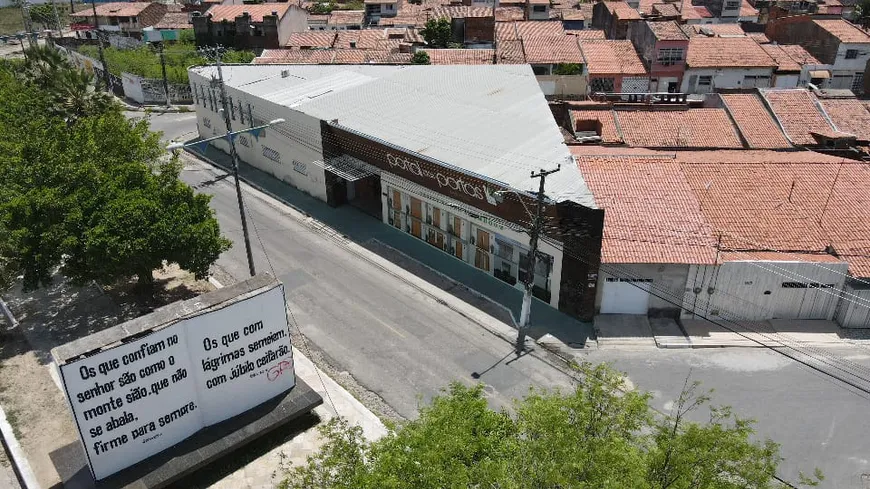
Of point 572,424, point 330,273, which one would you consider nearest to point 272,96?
point 330,273

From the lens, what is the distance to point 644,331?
94.2 ft

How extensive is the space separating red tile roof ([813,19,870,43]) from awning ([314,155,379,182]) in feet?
163

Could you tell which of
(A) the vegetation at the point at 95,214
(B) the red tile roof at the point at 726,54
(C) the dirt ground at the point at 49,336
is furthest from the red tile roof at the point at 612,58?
(C) the dirt ground at the point at 49,336

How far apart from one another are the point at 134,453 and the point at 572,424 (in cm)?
1360

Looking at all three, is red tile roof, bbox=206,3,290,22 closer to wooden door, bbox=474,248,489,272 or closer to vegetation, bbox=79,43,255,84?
vegetation, bbox=79,43,255,84

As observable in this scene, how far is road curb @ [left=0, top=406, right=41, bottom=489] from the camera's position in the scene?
2066 centimetres

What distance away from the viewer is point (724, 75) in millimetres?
59031

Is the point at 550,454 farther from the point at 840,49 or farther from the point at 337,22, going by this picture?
the point at 337,22

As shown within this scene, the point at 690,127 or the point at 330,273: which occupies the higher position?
the point at 690,127

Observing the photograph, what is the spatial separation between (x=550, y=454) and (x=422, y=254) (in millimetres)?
22079

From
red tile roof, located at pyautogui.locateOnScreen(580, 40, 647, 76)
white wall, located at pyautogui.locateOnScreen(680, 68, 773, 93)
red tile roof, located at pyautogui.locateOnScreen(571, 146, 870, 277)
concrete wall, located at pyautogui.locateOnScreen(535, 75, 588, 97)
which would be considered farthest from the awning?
white wall, located at pyautogui.locateOnScreen(680, 68, 773, 93)

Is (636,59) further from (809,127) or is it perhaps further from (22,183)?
(22,183)

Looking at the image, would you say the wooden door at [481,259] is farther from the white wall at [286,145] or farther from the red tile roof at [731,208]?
the white wall at [286,145]

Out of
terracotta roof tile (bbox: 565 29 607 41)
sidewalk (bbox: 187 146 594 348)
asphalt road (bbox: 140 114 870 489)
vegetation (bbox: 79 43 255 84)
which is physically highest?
terracotta roof tile (bbox: 565 29 607 41)
